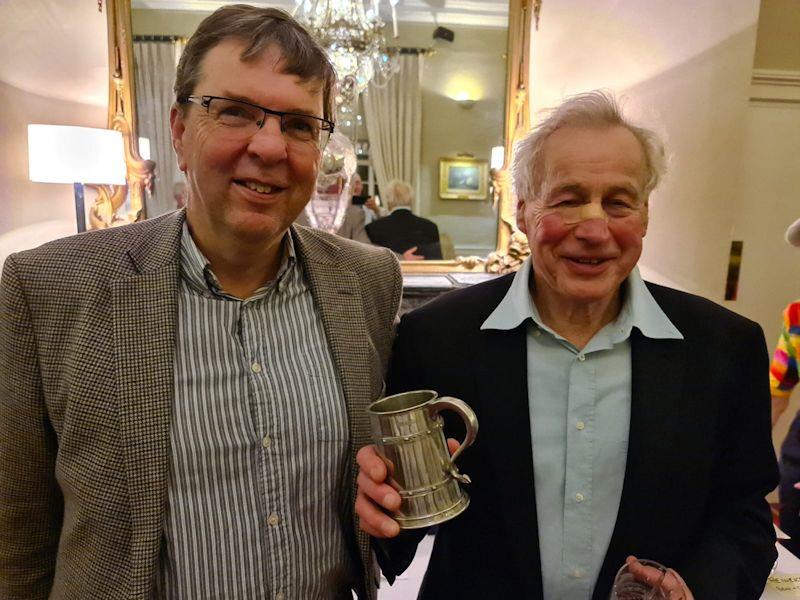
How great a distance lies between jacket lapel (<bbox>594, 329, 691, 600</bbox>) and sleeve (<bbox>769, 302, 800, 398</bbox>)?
48.0 inches

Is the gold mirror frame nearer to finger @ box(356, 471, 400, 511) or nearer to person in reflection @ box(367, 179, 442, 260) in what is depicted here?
person in reflection @ box(367, 179, 442, 260)

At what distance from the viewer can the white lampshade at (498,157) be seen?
122 inches

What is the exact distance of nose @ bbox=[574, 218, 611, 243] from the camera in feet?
3.18

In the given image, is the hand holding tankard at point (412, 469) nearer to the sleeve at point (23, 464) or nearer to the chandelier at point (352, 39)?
the sleeve at point (23, 464)

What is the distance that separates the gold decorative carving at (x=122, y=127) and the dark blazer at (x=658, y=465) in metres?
2.50

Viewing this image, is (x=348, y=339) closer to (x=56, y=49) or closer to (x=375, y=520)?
(x=375, y=520)

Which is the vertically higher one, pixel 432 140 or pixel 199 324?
pixel 432 140

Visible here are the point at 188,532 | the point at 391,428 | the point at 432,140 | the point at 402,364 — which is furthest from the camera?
the point at 432,140

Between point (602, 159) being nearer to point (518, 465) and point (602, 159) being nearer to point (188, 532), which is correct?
point (518, 465)

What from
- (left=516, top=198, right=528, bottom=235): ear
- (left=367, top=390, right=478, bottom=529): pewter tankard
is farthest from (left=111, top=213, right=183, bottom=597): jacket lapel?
(left=516, top=198, right=528, bottom=235): ear

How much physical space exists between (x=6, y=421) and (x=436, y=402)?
2.50ft

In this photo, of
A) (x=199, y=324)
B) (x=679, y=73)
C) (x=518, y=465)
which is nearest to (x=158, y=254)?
(x=199, y=324)

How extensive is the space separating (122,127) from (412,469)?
2.87 m

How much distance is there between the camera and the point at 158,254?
1.00 meters
